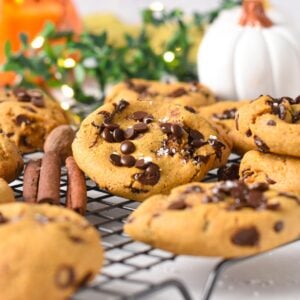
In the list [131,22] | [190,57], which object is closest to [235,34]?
[190,57]

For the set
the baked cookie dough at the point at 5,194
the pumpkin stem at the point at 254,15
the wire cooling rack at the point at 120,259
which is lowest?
the wire cooling rack at the point at 120,259

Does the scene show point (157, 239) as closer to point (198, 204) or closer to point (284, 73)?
point (198, 204)

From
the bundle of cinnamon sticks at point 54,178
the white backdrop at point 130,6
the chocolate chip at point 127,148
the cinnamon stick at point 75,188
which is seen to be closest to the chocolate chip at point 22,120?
the bundle of cinnamon sticks at point 54,178

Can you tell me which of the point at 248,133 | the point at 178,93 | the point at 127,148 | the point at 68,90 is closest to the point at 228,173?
the point at 248,133

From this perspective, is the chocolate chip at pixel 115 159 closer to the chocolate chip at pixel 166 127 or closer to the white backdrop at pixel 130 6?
the chocolate chip at pixel 166 127

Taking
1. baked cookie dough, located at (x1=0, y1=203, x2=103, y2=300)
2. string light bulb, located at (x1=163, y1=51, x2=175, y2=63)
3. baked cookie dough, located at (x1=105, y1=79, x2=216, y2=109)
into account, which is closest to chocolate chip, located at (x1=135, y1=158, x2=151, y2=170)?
baked cookie dough, located at (x1=0, y1=203, x2=103, y2=300)

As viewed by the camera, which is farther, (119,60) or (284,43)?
(119,60)

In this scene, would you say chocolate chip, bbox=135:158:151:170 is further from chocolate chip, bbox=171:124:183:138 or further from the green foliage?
the green foliage
